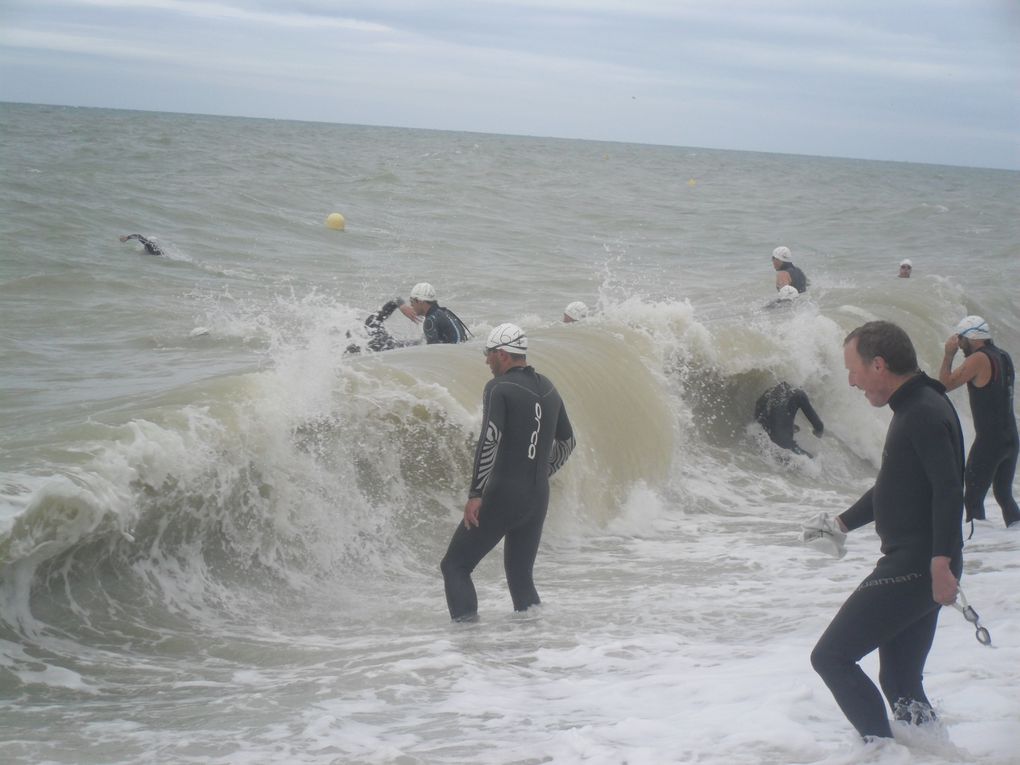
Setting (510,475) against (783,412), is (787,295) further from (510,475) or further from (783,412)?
(510,475)

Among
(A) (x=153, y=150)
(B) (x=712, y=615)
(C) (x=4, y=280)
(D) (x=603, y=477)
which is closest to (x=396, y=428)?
(D) (x=603, y=477)

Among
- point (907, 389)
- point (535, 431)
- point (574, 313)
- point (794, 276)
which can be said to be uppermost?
point (794, 276)

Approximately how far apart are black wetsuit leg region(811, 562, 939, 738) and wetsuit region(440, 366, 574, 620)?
2238 millimetres

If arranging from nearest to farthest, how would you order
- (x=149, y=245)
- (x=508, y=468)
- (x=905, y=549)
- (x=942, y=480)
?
(x=942, y=480), (x=905, y=549), (x=508, y=468), (x=149, y=245)

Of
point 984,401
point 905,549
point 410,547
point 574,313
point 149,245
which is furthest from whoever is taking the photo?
point 149,245

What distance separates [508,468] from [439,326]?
16.2ft

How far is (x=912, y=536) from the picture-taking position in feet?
12.1

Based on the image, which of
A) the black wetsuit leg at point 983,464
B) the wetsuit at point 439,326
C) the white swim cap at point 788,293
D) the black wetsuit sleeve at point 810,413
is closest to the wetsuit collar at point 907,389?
the black wetsuit leg at point 983,464

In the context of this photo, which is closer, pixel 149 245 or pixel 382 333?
pixel 382 333

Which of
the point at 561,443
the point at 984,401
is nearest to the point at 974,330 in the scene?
the point at 984,401

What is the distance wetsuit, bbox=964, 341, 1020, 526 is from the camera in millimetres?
7754

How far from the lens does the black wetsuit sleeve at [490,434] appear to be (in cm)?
564

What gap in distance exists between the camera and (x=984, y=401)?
7789 millimetres

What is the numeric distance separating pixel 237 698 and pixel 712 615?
2.65m
